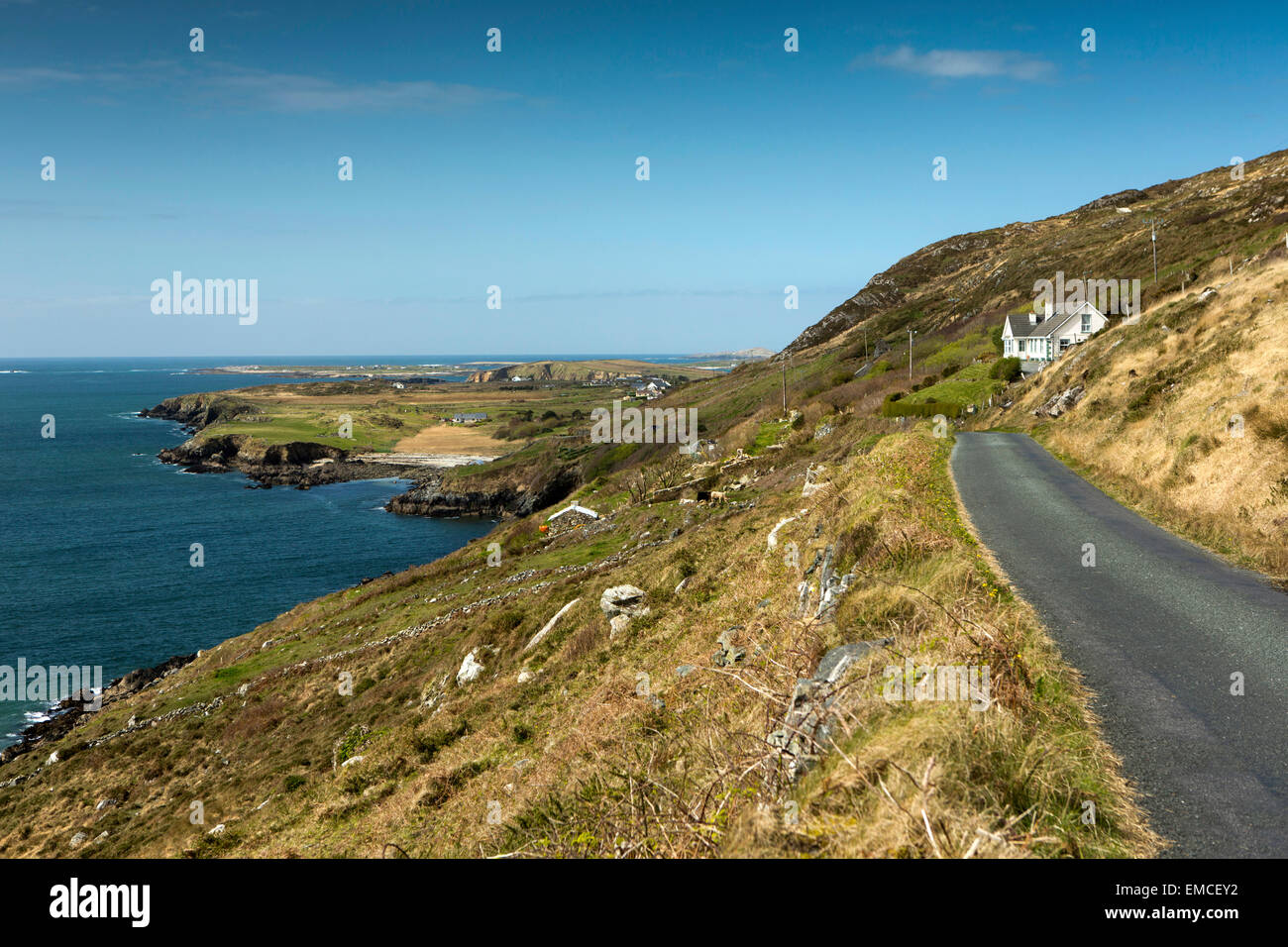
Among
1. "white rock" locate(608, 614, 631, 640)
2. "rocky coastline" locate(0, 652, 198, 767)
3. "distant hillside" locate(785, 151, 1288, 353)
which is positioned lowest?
"rocky coastline" locate(0, 652, 198, 767)

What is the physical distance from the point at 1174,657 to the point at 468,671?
766 inches

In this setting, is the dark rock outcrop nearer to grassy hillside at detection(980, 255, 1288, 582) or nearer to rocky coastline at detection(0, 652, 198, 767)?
rocky coastline at detection(0, 652, 198, 767)

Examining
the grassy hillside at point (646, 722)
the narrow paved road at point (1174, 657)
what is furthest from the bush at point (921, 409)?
the narrow paved road at point (1174, 657)

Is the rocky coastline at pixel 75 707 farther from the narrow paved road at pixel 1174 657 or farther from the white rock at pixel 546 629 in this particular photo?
the narrow paved road at pixel 1174 657

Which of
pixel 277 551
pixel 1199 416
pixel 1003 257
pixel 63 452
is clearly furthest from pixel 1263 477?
pixel 63 452

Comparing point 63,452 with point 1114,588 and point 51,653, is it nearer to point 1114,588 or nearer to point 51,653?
point 51,653

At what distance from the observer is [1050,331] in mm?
69375

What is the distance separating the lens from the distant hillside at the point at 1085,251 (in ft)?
264

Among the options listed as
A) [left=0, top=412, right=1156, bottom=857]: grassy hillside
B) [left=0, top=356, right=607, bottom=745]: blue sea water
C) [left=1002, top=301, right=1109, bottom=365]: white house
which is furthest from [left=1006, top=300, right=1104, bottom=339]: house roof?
[left=0, top=356, right=607, bottom=745]: blue sea water

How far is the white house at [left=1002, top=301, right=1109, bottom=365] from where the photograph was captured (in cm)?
6875

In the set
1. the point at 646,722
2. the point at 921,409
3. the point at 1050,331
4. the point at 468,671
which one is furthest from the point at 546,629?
the point at 1050,331

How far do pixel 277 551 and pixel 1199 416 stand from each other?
74.4m

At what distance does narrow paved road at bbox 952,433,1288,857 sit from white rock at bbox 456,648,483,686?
15.8m

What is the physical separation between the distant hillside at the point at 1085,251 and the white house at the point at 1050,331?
210 inches
